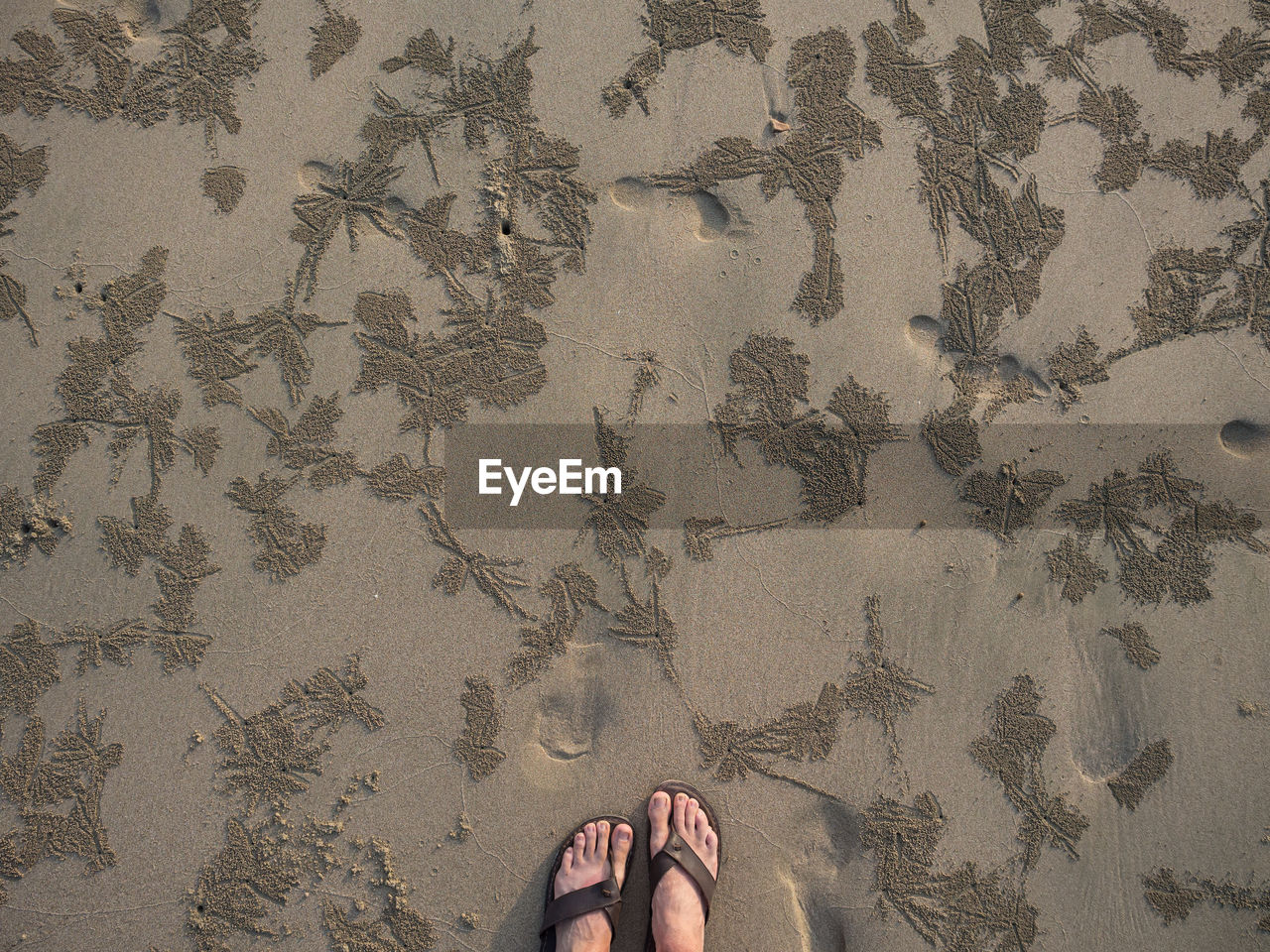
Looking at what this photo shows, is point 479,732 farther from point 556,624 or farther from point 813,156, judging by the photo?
point 813,156

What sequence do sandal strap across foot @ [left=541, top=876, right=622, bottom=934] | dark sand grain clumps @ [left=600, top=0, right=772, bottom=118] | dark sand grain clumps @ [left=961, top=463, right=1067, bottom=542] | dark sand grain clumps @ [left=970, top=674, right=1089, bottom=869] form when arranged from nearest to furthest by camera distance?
sandal strap across foot @ [left=541, top=876, right=622, bottom=934]
dark sand grain clumps @ [left=970, top=674, right=1089, bottom=869]
dark sand grain clumps @ [left=961, top=463, right=1067, bottom=542]
dark sand grain clumps @ [left=600, top=0, right=772, bottom=118]


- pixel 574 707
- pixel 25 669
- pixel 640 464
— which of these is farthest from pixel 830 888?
pixel 25 669

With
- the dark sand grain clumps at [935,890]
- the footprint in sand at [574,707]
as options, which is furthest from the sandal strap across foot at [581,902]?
the dark sand grain clumps at [935,890]

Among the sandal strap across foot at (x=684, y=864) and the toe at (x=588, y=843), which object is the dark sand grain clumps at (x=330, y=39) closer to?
the toe at (x=588, y=843)

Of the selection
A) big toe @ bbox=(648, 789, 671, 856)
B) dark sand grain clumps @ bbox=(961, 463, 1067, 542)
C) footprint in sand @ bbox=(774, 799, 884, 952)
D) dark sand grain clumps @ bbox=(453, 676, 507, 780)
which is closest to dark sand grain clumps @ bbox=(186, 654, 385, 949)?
dark sand grain clumps @ bbox=(453, 676, 507, 780)

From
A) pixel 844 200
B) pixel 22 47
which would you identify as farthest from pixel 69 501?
pixel 844 200

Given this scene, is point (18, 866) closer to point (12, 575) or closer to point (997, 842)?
point (12, 575)

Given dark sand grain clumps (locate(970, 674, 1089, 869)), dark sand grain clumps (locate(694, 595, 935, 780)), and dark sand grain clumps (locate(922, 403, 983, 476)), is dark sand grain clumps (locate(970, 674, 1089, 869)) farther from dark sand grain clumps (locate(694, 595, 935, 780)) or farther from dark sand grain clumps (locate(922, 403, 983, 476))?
dark sand grain clumps (locate(922, 403, 983, 476))
